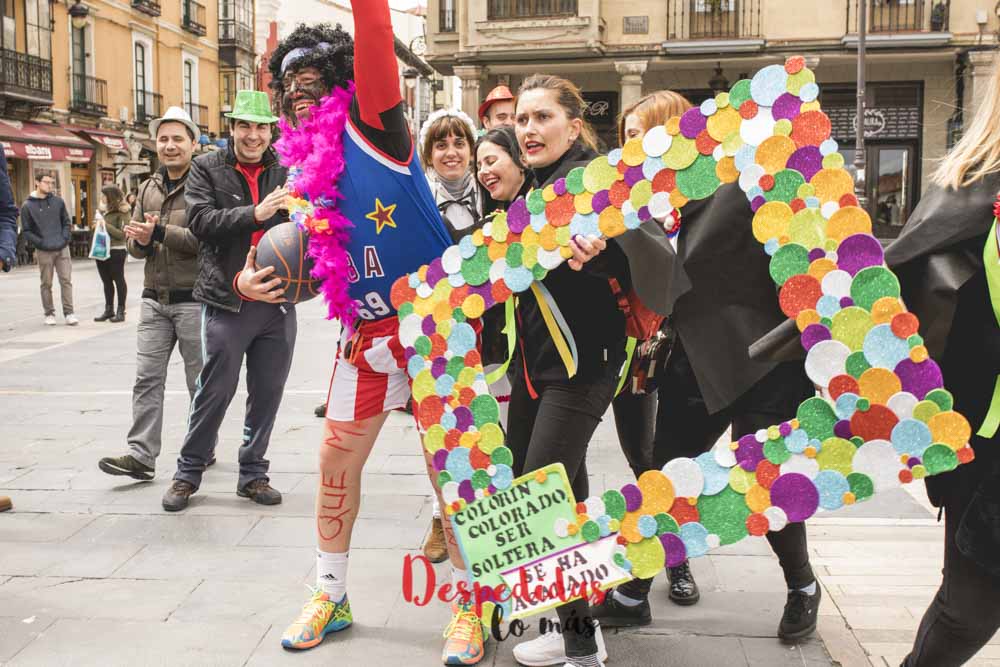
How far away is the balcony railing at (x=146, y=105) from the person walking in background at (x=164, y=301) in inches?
1203

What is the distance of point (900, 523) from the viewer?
4.59 meters

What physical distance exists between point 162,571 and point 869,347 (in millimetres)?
2936

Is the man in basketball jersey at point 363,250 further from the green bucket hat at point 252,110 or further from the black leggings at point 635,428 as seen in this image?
the green bucket hat at point 252,110

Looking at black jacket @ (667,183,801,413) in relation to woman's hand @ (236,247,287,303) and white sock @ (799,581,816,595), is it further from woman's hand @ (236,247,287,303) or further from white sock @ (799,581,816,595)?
woman's hand @ (236,247,287,303)

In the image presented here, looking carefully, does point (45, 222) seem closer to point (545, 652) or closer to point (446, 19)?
point (545, 652)

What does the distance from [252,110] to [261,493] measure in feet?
6.15

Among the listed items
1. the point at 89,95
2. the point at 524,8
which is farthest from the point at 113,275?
the point at 89,95

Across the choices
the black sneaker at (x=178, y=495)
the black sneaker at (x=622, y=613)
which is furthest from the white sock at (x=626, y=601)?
the black sneaker at (x=178, y=495)

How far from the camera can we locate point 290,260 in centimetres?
343

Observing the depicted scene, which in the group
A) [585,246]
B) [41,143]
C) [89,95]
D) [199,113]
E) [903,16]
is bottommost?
[585,246]

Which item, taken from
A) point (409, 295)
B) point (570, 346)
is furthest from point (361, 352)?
point (570, 346)

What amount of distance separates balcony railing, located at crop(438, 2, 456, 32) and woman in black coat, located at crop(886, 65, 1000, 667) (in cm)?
2479

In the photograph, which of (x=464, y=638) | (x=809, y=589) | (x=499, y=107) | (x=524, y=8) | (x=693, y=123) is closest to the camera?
(x=693, y=123)

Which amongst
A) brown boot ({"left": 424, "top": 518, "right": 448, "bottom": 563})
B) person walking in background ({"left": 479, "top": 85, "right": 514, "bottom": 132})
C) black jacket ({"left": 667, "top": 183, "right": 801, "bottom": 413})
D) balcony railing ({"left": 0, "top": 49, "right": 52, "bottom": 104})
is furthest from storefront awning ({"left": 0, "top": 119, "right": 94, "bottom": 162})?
black jacket ({"left": 667, "top": 183, "right": 801, "bottom": 413})
